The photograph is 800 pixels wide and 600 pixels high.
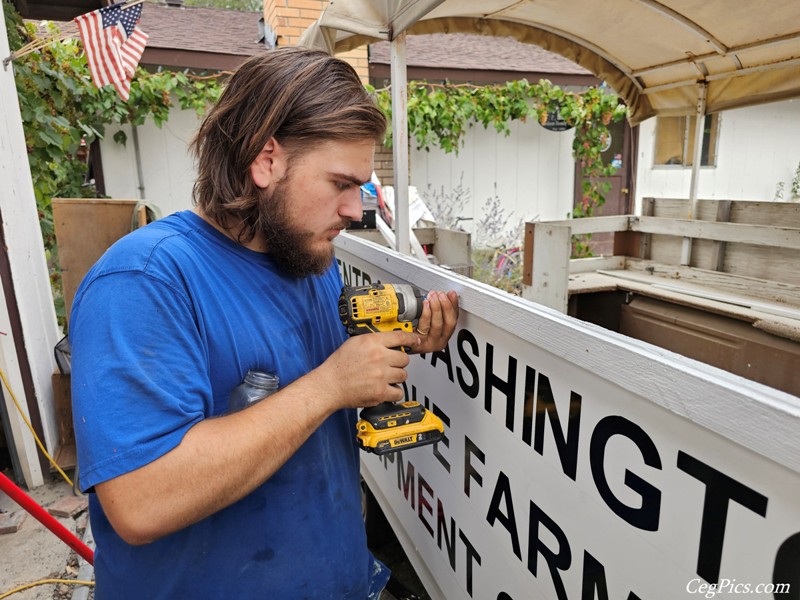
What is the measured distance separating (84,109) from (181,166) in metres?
1.43

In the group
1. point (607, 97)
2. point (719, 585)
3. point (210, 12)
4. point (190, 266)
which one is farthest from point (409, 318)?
point (210, 12)

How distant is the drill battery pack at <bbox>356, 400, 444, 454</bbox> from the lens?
5.00 ft

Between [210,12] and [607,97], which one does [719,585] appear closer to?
[607,97]

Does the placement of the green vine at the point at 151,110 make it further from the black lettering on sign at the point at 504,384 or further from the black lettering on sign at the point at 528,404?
the black lettering on sign at the point at 528,404

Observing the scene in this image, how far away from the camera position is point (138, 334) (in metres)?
0.96

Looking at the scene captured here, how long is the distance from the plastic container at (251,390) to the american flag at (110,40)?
3.78m

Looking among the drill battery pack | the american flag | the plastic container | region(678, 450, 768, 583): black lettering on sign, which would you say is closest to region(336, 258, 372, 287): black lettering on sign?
the drill battery pack

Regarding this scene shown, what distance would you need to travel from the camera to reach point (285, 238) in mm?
1329

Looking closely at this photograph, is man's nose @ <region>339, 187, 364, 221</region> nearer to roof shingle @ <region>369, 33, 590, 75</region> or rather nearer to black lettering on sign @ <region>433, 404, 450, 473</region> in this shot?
black lettering on sign @ <region>433, 404, 450, 473</region>

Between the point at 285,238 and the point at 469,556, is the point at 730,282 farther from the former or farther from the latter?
→ the point at 285,238

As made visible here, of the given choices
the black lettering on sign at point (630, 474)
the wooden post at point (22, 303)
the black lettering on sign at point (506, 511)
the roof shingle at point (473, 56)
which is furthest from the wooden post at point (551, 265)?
the roof shingle at point (473, 56)

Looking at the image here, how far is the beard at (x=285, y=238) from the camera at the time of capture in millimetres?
1312

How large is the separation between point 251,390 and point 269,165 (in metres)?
0.57

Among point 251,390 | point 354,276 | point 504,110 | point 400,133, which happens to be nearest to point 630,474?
point 251,390
